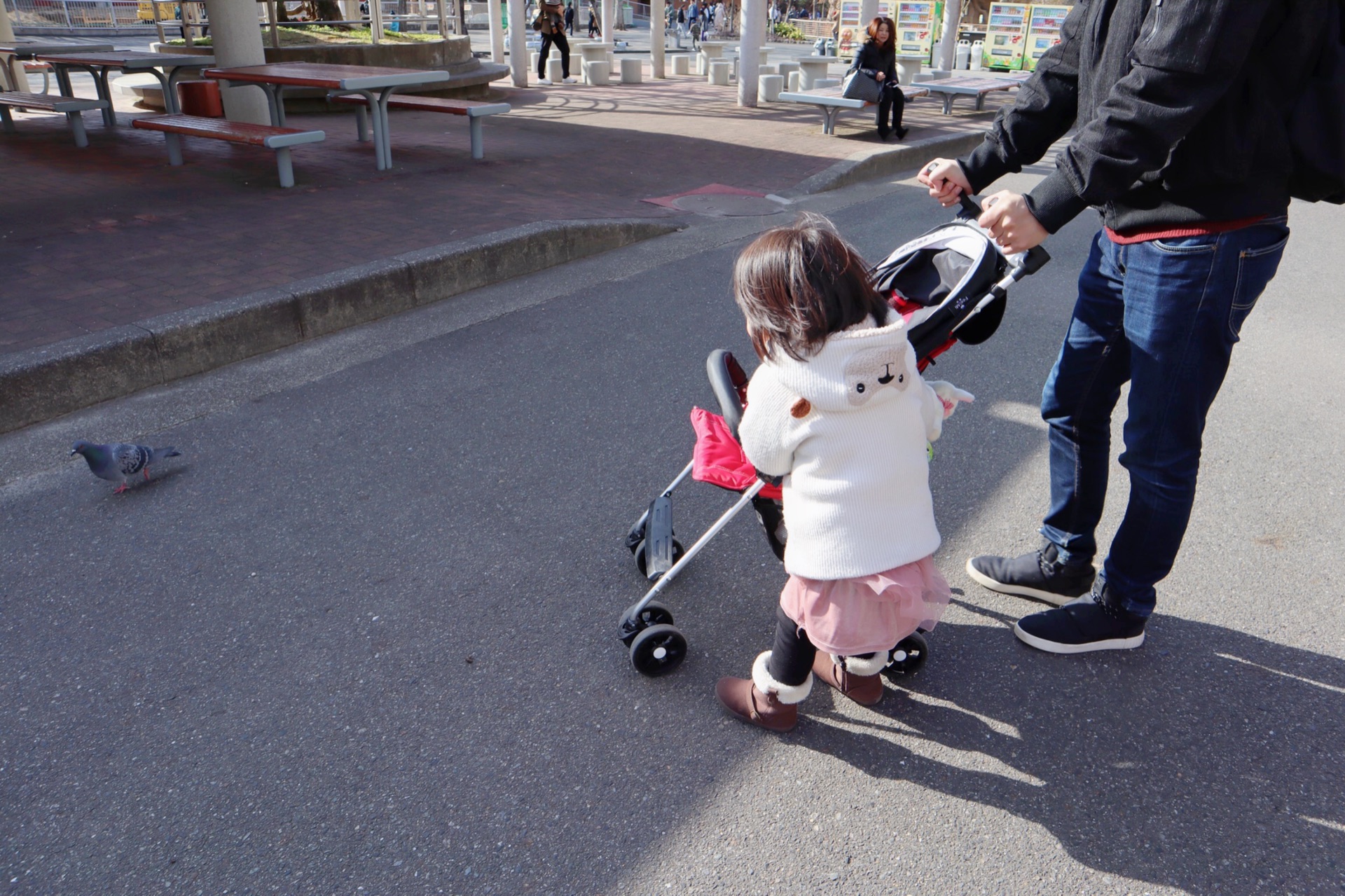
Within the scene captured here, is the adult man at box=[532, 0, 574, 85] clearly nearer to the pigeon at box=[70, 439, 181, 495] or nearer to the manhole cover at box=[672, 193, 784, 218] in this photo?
the manhole cover at box=[672, 193, 784, 218]

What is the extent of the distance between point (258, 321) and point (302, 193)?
10.7 feet

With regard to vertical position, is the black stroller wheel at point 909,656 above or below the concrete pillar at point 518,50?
below

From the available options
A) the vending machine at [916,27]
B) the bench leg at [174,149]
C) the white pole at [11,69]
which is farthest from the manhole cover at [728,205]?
the vending machine at [916,27]

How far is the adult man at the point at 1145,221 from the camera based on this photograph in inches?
77.4

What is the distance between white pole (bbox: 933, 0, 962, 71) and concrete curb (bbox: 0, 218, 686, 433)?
1431 centimetres

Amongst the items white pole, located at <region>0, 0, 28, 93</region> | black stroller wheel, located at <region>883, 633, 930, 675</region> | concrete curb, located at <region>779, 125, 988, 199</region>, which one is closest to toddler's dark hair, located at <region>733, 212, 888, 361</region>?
black stroller wheel, located at <region>883, 633, 930, 675</region>

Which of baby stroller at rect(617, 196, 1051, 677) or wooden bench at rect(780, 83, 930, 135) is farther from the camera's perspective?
wooden bench at rect(780, 83, 930, 135)

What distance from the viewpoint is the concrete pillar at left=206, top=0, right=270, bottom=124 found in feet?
33.3

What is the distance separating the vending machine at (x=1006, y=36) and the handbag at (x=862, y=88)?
571 inches

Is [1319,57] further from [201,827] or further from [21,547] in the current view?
[21,547]

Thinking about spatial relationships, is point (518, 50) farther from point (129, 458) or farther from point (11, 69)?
point (129, 458)

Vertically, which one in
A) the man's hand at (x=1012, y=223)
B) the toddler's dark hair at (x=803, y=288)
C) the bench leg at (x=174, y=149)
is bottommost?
the bench leg at (x=174, y=149)

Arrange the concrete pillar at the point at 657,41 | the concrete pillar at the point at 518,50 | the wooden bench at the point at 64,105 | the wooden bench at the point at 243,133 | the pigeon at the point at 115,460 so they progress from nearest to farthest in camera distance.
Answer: the pigeon at the point at 115,460 < the wooden bench at the point at 243,133 < the wooden bench at the point at 64,105 < the concrete pillar at the point at 518,50 < the concrete pillar at the point at 657,41

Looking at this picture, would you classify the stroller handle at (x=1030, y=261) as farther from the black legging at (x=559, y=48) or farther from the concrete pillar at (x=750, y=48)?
the black legging at (x=559, y=48)
